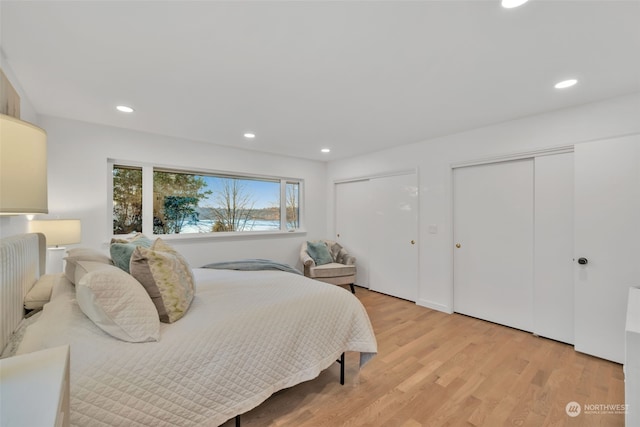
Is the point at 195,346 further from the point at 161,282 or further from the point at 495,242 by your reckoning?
the point at 495,242

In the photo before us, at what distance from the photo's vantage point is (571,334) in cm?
261

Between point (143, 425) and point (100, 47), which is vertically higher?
point (100, 47)

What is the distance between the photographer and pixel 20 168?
679mm

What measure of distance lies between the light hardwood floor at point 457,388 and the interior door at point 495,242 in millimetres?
436

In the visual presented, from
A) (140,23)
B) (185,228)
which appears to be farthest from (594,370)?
(185,228)

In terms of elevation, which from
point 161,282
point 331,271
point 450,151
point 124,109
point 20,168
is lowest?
point 331,271

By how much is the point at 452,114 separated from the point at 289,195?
9.92ft

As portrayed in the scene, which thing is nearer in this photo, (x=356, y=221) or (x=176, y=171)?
(x=176, y=171)

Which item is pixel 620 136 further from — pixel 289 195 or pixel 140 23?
pixel 289 195

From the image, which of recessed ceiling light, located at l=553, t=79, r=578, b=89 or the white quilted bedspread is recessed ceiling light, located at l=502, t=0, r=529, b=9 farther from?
the white quilted bedspread

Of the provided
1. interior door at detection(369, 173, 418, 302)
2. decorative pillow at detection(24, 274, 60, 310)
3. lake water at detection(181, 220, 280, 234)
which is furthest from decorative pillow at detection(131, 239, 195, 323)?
interior door at detection(369, 173, 418, 302)

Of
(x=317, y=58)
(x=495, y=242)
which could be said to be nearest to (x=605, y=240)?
(x=495, y=242)

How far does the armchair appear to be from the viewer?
165 inches

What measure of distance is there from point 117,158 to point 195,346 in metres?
2.95
